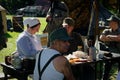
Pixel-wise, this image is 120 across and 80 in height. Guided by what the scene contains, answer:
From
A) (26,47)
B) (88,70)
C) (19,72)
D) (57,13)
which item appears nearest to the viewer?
(19,72)

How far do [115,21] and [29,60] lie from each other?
294cm

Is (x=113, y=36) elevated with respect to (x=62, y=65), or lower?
lower

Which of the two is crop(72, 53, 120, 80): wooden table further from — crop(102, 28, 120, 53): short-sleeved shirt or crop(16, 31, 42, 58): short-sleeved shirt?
crop(102, 28, 120, 53): short-sleeved shirt

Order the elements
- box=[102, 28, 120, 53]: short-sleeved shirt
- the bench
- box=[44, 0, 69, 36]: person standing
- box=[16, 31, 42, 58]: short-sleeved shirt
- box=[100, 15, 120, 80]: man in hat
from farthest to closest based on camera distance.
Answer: box=[44, 0, 69, 36]: person standing → box=[100, 15, 120, 80]: man in hat → box=[102, 28, 120, 53]: short-sleeved shirt → box=[16, 31, 42, 58]: short-sleeved shirt → the bench

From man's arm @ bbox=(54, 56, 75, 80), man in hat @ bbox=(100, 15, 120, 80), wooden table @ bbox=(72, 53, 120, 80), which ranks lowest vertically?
wooden table @ bbox=(72, 53, 120, 80)

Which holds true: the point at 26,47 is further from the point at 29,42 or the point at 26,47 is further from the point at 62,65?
the point at 62,65

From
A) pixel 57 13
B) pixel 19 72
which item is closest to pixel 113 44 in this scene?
pixel 57 13

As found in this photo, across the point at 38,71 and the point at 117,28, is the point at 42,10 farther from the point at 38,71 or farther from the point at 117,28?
the point at 38,71

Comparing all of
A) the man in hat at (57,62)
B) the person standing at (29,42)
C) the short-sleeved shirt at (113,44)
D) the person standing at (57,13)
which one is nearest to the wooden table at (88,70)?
the person standing at (29,42)

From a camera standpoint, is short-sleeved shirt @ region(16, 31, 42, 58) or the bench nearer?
the bench

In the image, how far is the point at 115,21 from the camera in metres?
8.96

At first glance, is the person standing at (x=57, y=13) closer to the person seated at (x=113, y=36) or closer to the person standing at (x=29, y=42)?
the person seated at (x=113, y=36)

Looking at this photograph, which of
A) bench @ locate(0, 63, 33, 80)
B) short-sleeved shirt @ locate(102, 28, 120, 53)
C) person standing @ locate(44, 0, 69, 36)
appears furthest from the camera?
person standing @ locate(44, 0, 69, 36)

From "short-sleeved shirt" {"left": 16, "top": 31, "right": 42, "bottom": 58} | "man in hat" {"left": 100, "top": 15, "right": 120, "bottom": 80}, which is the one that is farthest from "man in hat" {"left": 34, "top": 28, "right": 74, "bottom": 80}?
"man in hat" {"left": 100, "top": 15, "right": 120, "bottom": 80}
